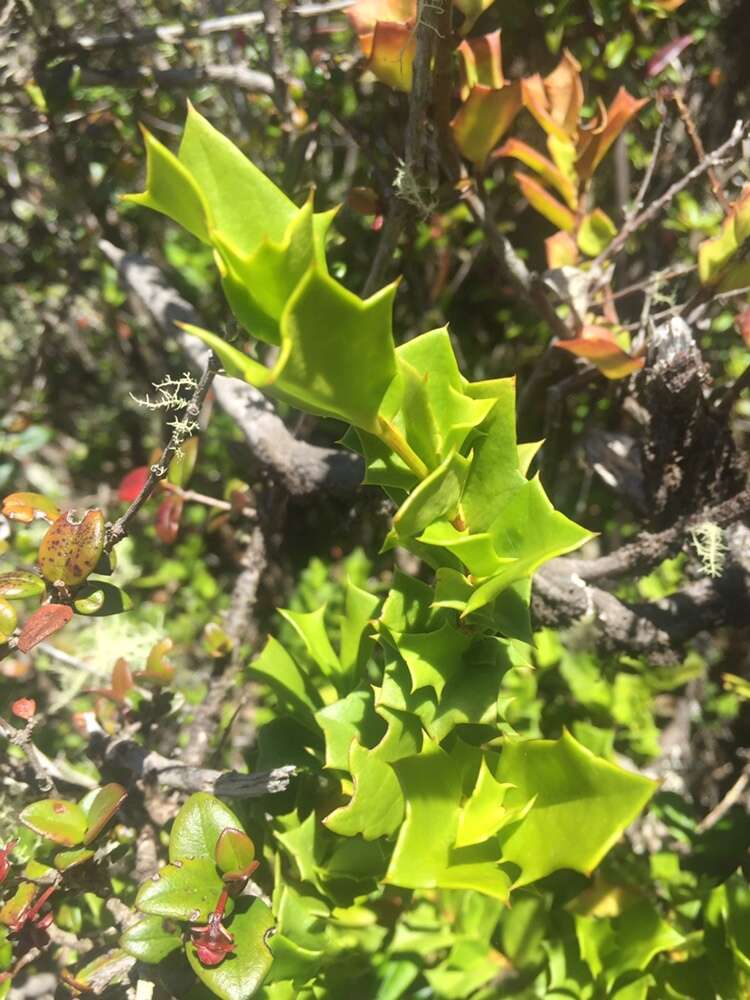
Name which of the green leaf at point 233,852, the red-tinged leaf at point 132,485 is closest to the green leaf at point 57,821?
the green leaf at point 233,852

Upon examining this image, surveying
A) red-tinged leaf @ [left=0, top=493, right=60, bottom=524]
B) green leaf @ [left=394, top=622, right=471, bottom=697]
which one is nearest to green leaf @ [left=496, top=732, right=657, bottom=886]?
green leaf @ [left=394, top=622, right=471, bottom=697]

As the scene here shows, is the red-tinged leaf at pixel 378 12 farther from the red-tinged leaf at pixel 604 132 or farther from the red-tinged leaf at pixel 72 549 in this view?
the red-tinged leaf at pixel 72 549

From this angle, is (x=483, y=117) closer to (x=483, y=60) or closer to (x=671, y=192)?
(x=483, y=60)

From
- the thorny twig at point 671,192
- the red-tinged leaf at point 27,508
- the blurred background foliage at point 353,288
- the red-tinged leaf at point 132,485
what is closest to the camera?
the red-tinged leaf at point 27,508

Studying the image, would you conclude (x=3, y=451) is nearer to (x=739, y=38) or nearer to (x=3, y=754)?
(x=3, y=754)

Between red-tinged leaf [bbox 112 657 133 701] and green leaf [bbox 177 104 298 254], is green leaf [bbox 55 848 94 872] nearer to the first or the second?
red-tinged leaf [bbox 112 657 133 701]

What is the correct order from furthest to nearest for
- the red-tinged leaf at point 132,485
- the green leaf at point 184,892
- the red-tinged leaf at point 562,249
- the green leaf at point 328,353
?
1. the red-tinged leaf at point 132,485
2. the red-tinged leaf at point 562,249
3. the green leaf at point 184,892
4. the green leaf at point 328,353

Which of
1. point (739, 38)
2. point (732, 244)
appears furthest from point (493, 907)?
point (739, 38)
